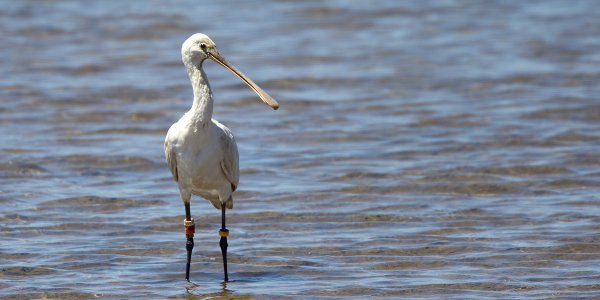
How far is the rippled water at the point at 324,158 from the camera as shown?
7199 millimetres

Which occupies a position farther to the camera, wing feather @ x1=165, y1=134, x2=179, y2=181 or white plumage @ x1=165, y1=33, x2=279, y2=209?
wing feather @ x1=165, y1=134, x2=179, y2=181

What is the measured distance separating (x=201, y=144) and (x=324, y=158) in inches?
169

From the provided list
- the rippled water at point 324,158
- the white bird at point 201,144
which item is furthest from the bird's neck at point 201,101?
the rippled water at point 324,158

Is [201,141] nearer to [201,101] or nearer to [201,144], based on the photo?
[201,144]

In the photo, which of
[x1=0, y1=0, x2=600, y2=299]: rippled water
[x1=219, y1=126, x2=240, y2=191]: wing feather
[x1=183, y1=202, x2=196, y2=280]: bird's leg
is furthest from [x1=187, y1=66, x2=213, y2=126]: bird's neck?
[x1=0, y1=0, x2=600, y2=299]: rippled water

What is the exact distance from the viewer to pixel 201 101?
660cm

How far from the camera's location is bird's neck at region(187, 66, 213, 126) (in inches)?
259

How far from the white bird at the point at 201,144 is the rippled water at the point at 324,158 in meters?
0.78

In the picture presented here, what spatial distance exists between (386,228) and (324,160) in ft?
8.56

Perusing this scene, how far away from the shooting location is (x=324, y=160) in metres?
10.8

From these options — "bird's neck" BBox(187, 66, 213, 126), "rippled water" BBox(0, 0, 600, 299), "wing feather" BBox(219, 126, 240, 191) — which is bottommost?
"rippled water" BBox(0, 0, 600, 299)

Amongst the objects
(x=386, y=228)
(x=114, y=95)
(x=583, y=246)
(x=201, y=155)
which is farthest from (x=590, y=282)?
(x=114, y=95)

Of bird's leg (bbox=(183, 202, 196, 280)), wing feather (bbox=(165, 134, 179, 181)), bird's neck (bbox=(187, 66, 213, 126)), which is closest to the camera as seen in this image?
bird's neck (bbox=(187, 66, 213, 126))

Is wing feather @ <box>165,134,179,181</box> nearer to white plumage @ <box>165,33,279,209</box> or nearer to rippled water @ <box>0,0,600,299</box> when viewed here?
white plumage @ <box>165,33,279,209</box>
